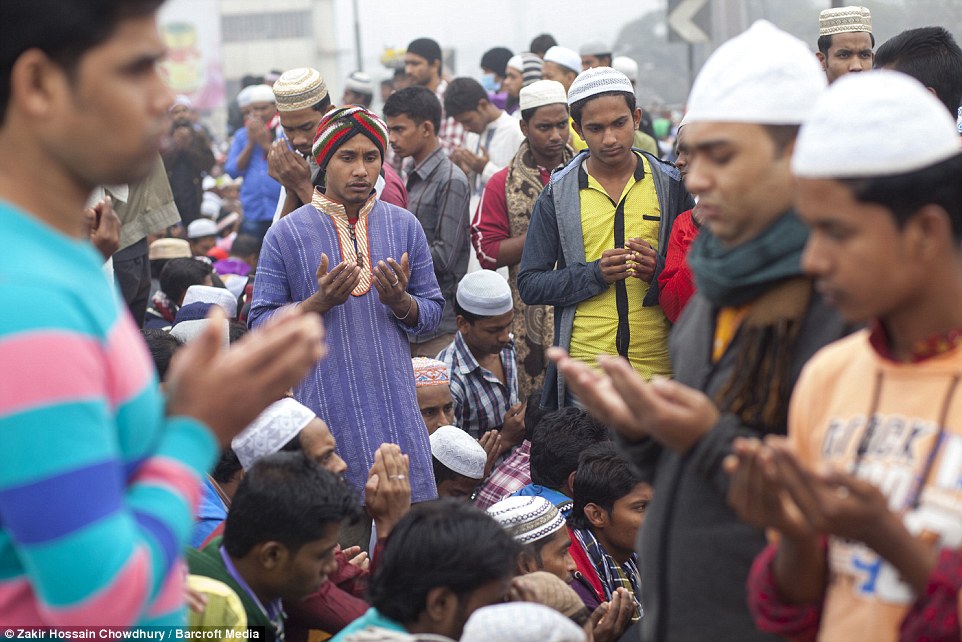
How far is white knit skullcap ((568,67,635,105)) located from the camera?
5.26m

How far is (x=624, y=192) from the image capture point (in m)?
5.12

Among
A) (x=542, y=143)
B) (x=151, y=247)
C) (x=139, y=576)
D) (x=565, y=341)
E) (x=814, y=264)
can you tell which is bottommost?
(x=151, y=247)

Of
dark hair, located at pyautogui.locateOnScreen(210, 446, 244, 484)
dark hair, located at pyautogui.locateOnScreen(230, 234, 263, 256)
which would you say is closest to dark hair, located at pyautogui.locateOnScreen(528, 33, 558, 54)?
dark hair, located at pyautogui.locateOnScreen(230, 234, 263, 256)

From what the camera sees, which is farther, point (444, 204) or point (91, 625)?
point (444, 204)

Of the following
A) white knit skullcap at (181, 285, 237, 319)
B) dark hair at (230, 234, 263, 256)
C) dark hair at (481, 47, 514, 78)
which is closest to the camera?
white knit skullcap at (181, 285, 237, 319)

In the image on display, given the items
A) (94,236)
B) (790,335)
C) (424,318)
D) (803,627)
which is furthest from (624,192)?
(803,627)

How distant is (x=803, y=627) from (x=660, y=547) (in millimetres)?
358

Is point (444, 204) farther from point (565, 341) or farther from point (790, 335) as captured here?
point (790, 335)

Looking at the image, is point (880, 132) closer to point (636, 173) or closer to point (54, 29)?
point (54, 29)

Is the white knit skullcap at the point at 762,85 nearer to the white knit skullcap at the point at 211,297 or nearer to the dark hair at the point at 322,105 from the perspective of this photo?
the dark hair at the point at 322,105

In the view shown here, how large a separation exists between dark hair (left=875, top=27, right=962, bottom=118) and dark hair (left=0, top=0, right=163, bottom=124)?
11.5 ft

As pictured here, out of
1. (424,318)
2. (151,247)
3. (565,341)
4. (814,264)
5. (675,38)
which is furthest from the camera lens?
(675,38)

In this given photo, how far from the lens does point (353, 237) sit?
4883 mm

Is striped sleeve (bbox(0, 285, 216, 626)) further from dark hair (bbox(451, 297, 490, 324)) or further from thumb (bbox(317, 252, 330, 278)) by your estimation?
dark hair (bbox(451, 297, 490, 324))
